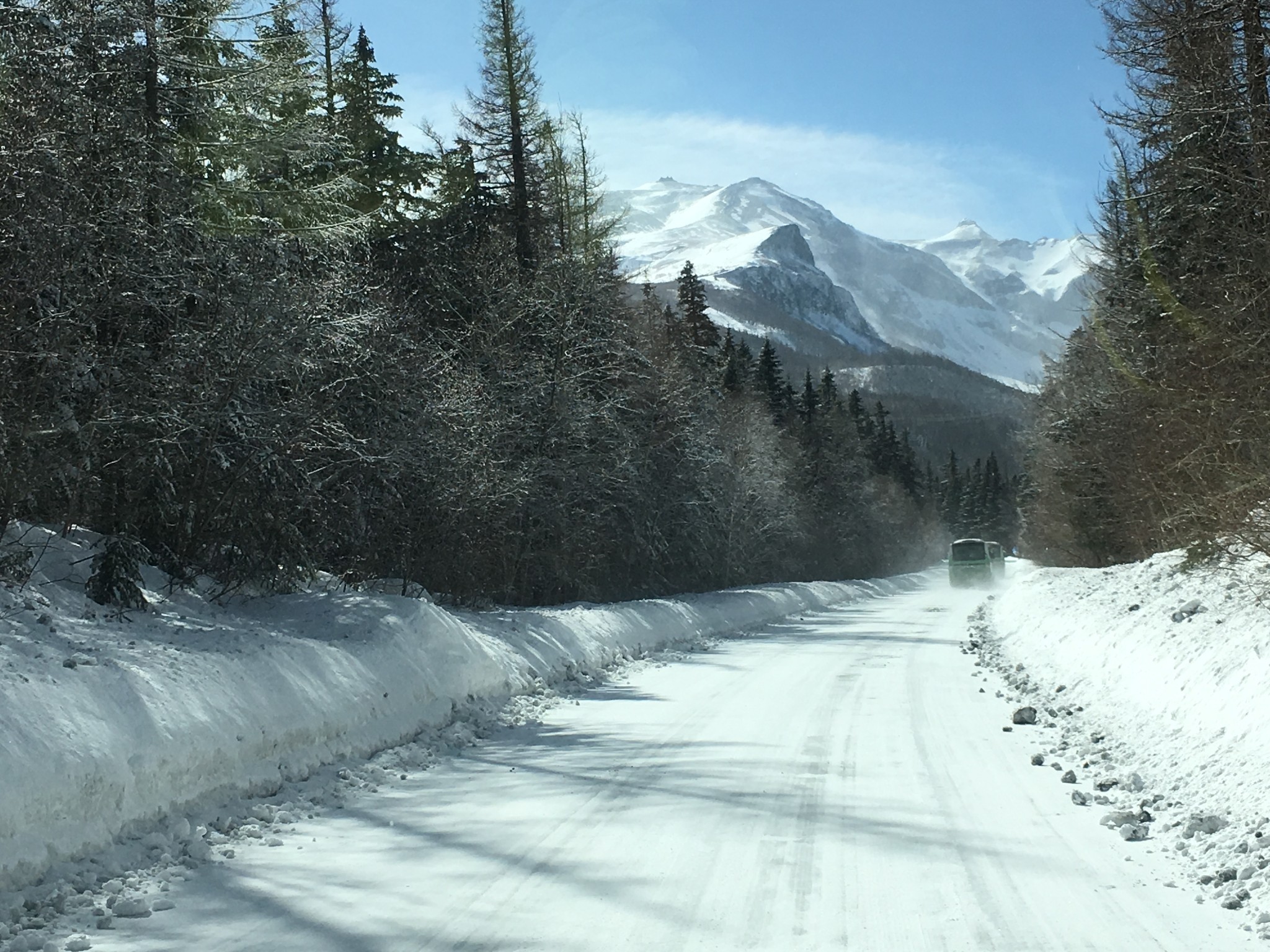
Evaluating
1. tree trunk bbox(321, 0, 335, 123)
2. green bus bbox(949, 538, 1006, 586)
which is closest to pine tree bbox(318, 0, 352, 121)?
tree trunk bbox(321, 0, 335, 123)

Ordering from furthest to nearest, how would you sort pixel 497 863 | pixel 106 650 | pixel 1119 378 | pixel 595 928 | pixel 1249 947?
pixel 1119 378
pixel 106 650
pixel 497 863
pixel 595 928
pixel 1249 947

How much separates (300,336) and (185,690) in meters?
5.61

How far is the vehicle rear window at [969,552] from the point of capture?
5612 centimetres

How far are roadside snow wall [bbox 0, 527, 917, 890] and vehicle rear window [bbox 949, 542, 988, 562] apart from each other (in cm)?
4508

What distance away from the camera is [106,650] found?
7.97 m

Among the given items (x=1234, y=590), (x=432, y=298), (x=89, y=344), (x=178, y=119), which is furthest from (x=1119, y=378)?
(x=89, y=344)

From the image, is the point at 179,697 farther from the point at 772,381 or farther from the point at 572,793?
the point at 772,381

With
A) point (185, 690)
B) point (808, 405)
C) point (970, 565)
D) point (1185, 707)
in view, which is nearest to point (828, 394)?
point (808, 405)

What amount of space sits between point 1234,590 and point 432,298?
67.9ft

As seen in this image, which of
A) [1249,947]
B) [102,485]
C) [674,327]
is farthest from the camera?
[674,327]

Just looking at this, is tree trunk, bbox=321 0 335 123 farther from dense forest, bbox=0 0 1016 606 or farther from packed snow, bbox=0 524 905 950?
packed snow, bbox=0 524 905 950

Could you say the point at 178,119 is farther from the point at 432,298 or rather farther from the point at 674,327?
the point at 674,327

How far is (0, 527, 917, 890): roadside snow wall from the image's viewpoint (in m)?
6.14

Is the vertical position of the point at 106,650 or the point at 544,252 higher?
the point at 544,252
